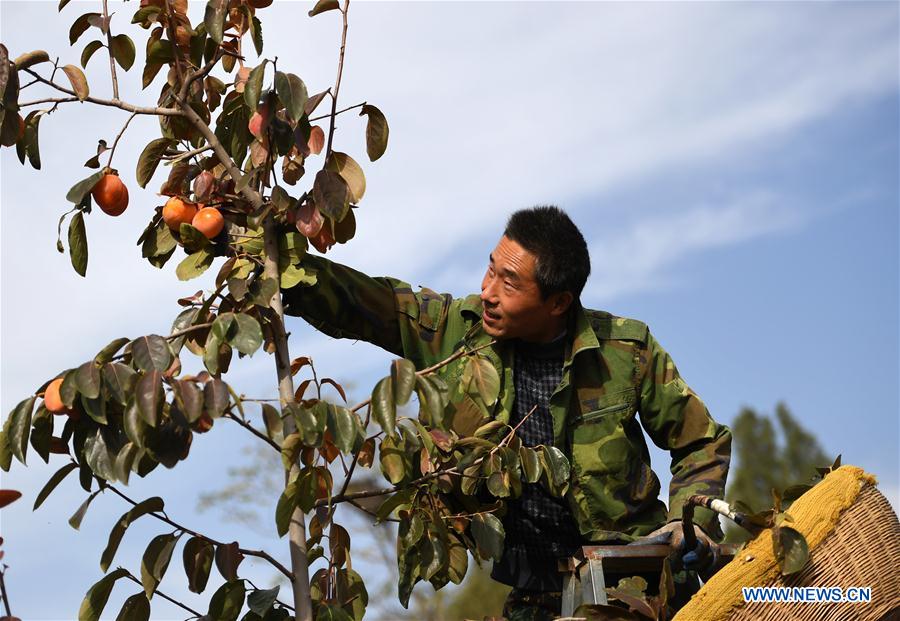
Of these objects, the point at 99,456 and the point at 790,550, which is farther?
the point at 790,550

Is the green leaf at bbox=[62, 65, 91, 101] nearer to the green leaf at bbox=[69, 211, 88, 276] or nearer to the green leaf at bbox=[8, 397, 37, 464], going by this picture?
the green leaf at bbox=[69, 211, 88, 276]

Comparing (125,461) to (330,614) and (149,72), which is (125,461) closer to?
(330,614)

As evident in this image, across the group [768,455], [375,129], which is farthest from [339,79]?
[768,455]

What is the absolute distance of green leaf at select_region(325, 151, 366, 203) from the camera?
99.6 inches

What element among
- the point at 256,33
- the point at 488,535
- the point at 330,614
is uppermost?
the point at 256,33

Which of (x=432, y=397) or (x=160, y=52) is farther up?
(x=160, y=52)

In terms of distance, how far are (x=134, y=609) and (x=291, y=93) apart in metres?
1.15

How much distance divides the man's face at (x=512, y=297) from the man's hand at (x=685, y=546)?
2.25ft

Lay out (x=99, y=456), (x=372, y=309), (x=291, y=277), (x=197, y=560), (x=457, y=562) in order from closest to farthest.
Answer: (x=99, y=456), (x=197, y=560), (x=291, y=277), (x=457, y=562), (x=372, y=309)

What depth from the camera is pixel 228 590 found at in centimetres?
243

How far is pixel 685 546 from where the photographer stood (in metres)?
2.75

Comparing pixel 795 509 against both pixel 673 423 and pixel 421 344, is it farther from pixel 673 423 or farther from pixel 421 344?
pixel 421 344

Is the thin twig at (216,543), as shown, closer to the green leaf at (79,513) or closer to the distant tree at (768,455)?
the green leaf at (79,513)

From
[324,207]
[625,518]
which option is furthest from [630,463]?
[324,207]
